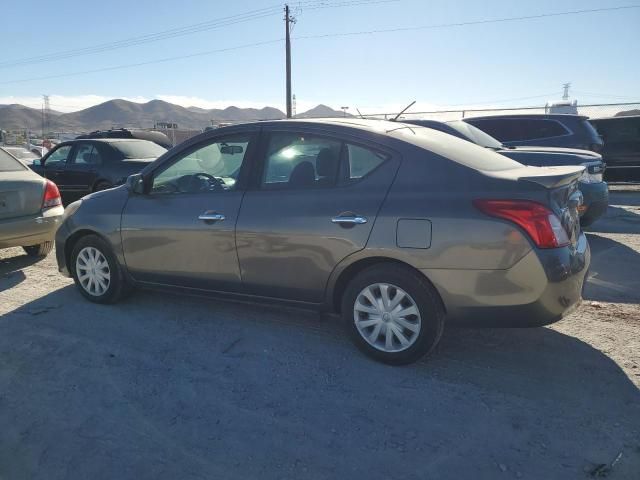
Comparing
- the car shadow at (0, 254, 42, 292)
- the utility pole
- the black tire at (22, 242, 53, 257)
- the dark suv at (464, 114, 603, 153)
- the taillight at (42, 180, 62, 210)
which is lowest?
the car shadow at (0, 254, 42, 292)

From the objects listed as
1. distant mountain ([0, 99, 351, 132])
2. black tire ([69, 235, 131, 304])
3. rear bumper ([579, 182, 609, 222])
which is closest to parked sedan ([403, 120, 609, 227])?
rear bumper ([579, 182, 609, 222])

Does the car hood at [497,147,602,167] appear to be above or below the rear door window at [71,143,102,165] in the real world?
below

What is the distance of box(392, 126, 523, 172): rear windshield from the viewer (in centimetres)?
344

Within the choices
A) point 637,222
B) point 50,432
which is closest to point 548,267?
point 50,432

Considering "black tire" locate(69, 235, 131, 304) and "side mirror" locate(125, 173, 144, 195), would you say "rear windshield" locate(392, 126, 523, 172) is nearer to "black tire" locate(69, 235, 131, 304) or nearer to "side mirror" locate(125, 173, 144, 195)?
"side mirror" locate(125, 173, 144, 195)

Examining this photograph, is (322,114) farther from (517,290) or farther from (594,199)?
(517,290)

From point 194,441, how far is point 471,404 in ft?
5.30

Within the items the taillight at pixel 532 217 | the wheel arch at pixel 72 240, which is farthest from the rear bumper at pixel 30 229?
the taillight at pixel 532 217

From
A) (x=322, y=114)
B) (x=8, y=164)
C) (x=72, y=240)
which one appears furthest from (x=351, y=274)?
(x=322, y=114)

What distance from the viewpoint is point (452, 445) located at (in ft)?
8.77

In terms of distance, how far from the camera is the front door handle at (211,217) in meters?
4.01

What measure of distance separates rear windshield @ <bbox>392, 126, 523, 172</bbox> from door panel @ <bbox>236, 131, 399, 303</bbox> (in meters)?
0.28

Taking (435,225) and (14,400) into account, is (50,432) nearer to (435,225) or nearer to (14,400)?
(14,400)

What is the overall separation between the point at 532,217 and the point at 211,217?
235 centimetres
